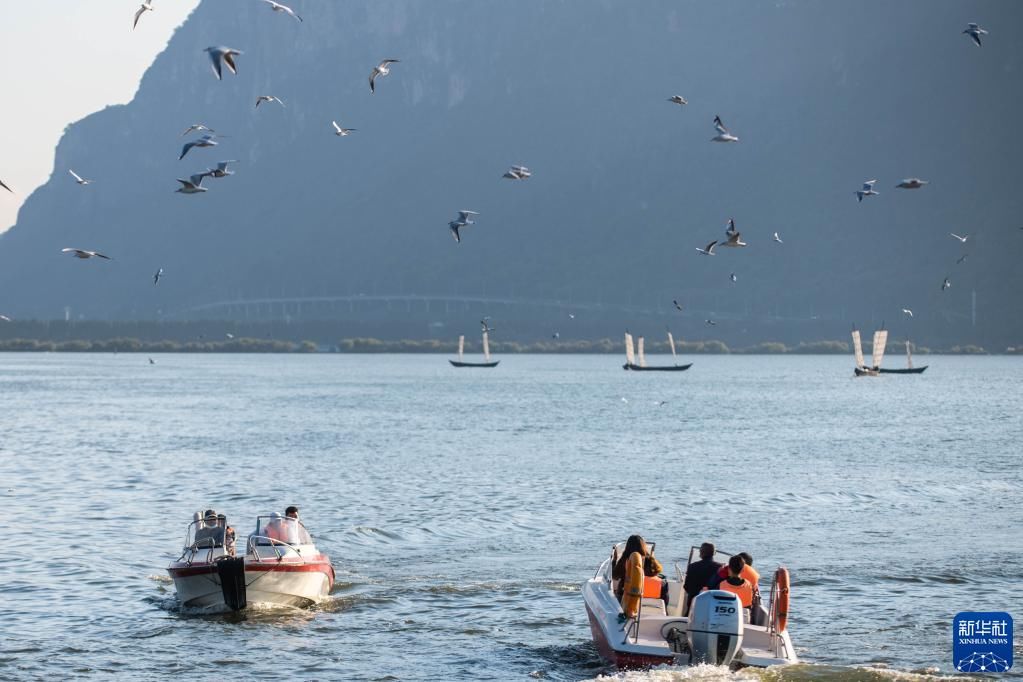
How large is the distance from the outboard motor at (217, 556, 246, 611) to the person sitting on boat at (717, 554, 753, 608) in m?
12.0

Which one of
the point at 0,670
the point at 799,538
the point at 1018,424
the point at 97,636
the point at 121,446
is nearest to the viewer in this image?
the point at 0,670

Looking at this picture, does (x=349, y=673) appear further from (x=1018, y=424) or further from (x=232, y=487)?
(x=1018, y=424)

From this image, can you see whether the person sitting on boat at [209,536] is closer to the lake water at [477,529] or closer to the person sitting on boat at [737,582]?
the lake water at [477,529]

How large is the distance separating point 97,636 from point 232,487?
3062 cm

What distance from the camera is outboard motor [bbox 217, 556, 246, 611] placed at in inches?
1336

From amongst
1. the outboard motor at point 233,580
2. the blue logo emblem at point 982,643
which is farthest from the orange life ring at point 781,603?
the outboard motor at point 233,580

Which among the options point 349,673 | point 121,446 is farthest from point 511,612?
point 121,446

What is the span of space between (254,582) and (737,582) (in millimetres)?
12476

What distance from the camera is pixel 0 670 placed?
30.0 metres

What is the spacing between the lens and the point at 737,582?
1080 inches

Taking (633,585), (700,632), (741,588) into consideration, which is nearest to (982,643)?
(741,588)

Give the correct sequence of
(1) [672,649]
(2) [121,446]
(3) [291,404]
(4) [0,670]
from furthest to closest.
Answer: (3) [291,404] → (2) [121,446] → (4) [0,670] → (1) [672,649]

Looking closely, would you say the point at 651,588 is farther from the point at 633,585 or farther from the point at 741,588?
the point at 741,588

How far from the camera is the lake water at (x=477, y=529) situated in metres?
31.9
